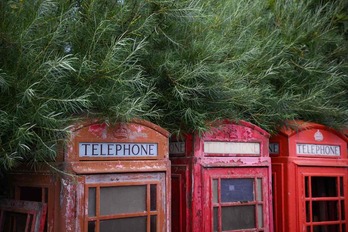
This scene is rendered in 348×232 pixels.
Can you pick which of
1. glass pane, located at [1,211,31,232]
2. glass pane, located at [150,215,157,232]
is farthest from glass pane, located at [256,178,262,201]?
glass pane, located at [1,211,31,232]

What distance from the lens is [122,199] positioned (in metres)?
3.24

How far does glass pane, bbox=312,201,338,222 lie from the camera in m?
4.72

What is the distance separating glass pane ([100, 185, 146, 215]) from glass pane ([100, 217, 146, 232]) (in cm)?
6

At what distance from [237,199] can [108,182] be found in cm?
124

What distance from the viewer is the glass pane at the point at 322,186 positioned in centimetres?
481

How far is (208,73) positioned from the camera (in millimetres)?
3613

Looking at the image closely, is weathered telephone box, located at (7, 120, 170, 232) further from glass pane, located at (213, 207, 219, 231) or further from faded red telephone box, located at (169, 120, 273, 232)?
glass pane, located at (213, 207, 219, 231)

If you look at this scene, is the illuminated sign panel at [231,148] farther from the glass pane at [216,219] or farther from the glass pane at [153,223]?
the glass pane at [153,223]

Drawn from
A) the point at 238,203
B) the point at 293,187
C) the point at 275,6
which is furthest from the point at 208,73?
the point at 275,6

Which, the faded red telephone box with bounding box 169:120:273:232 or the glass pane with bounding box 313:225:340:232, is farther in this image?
the glass pane with bounding box 313:225:340:232

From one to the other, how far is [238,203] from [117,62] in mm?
1540

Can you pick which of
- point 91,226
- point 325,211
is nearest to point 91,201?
point 91,226

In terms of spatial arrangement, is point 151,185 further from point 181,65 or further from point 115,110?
point 181,65

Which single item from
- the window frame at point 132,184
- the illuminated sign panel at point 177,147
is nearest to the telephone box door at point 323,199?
the illuminated sign panel at point 177,147
